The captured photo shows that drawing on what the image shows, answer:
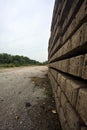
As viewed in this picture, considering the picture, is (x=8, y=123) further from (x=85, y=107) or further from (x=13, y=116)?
(x=85, y=107)

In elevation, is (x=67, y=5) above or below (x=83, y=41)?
above

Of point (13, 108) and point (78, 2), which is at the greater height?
point (78, 2)

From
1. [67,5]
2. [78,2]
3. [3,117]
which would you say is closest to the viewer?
[78,2]

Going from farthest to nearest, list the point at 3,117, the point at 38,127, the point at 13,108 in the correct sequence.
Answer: the point at 13,108, the point at 3,117, the point at 38,127

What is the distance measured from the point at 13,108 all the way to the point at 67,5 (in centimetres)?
215

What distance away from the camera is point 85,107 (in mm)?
924

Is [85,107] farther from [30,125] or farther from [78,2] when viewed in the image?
[30,125]

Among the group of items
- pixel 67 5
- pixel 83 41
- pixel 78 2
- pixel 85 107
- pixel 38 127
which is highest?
pixel 67 5

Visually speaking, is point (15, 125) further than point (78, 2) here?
Yes

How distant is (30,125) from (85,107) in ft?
5.10

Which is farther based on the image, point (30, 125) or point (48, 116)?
point (48, 116)

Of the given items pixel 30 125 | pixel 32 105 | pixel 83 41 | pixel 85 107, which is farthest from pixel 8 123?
pixel 83 41

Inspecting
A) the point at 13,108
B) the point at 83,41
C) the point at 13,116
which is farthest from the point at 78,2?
the point at 13,108

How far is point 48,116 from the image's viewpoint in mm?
2564
